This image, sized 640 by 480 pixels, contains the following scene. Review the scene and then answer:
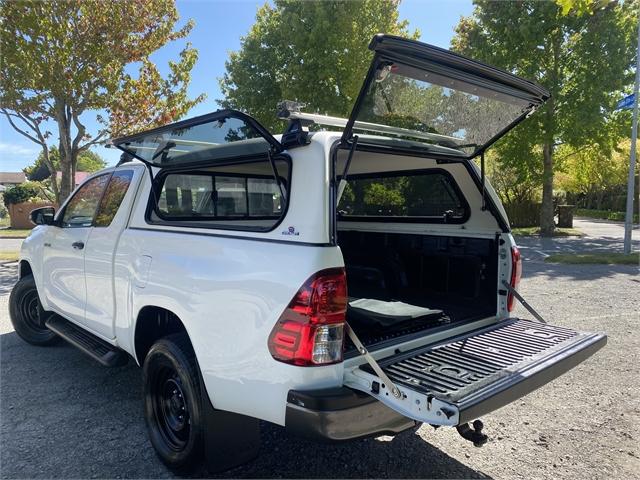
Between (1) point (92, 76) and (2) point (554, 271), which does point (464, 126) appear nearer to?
(2) point (554, 271)

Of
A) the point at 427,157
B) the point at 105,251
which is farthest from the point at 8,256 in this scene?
the point at 427,157

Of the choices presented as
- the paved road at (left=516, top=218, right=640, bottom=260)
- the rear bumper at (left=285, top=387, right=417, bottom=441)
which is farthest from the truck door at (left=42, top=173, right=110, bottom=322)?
the paved road at (left=516, top=218, right=640, bottom=260)

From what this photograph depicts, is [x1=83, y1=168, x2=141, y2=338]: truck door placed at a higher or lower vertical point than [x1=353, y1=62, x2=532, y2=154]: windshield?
lower

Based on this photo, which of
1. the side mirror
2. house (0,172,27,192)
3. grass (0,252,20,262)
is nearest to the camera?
the side mirror

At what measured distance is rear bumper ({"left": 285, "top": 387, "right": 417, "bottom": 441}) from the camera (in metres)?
2.02

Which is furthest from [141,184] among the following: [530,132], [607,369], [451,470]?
[530,132]

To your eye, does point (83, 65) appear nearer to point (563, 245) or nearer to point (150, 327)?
point (150, 327)

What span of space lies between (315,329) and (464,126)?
2.10 meters

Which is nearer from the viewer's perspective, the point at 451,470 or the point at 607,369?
the point at 451,470

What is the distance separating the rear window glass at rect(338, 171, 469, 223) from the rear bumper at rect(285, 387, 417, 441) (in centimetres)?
222

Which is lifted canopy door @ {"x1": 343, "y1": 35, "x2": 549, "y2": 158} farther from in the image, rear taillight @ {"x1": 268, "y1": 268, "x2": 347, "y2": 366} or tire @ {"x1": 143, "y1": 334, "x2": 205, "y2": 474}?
tire @ {"x1": 143, "y1": 334, "x2": 205, "y2": 474}

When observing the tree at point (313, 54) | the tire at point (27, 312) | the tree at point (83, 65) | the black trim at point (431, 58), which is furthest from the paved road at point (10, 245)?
the black trim at point (431, 58)

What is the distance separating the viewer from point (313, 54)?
1755cm

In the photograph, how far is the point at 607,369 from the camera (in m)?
4.35
